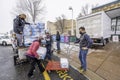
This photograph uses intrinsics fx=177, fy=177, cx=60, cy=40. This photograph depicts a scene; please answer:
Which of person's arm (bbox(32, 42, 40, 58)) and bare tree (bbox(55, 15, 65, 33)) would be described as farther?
bare tree (bbox(55, 15, 65, 33))

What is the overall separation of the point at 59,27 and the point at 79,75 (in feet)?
190

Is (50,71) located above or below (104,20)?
below

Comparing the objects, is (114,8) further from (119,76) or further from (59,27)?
(59,27)

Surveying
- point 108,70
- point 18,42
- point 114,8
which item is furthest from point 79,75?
point 114,8

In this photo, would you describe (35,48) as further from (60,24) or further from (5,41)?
(60,24)

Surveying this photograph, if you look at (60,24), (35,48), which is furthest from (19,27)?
(60,24)

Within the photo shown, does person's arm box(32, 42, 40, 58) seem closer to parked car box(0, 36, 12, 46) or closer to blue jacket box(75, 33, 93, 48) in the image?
blue jacket box(75, 33, 93, 48)

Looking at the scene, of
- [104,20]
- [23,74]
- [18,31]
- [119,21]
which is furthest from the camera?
[119,21]

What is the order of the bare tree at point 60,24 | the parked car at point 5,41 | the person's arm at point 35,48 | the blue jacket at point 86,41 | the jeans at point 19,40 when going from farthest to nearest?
the bare tree at point 60,24 → the parked car at point 5,41 → the jeans at point 19,40 → the blue jacket at point 86,41 → the person's arm at point 35,48

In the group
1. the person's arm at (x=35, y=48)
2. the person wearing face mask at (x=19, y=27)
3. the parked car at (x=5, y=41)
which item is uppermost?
the person wearing face mask at (x=19, y=27)

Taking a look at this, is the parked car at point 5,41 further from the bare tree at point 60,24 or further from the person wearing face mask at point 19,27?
the bare tree at point 60,24

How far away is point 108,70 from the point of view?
25.5 feet

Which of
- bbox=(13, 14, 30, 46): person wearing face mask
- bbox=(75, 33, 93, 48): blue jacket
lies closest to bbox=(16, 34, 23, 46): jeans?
bbox=(13, 14, 30, 46): person wearing face mask

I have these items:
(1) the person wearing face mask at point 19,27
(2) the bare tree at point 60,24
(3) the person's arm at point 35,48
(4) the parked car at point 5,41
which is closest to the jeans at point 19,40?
(1) the person wearing face mask at point 19,27
